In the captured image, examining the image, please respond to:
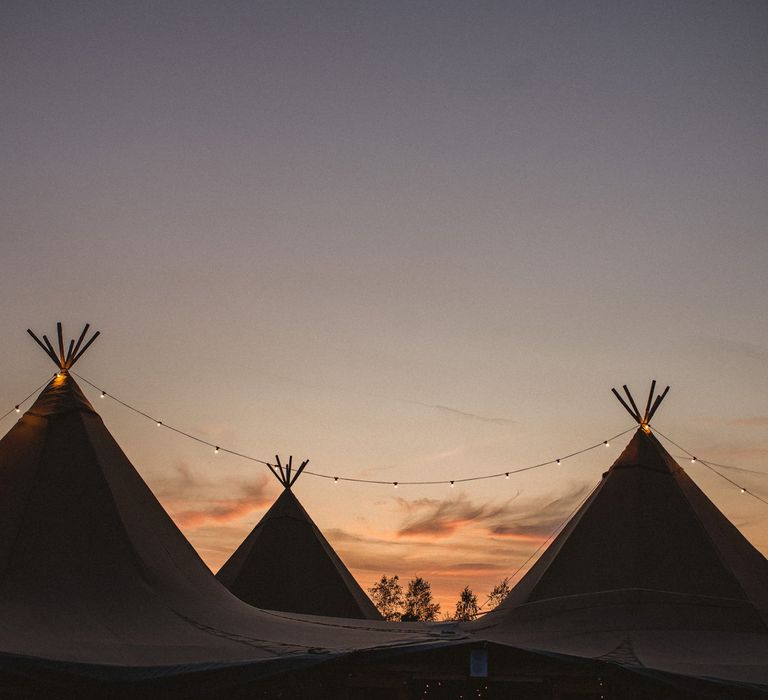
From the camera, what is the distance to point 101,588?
818 centimetres

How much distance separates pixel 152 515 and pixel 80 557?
1.37m

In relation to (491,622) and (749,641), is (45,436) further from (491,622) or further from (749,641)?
(749,641)

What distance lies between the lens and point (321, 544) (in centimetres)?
1623

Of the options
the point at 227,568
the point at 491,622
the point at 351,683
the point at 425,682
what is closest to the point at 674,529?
the point at 491,622

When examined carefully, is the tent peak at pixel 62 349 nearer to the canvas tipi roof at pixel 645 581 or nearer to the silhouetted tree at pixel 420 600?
the canvas tipi roof at pixel 645 581

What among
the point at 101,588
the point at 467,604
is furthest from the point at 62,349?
the point at 467,604

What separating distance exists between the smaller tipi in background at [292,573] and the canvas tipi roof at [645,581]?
559 cm

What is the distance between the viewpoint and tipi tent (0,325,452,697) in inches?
265

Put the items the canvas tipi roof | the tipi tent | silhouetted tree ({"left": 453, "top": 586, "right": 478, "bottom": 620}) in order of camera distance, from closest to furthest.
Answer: the tipi tent, the canvas tipi roof, silhouetted tree ({"left": 453, "top": 586, "right": 478, "bottom": 620})

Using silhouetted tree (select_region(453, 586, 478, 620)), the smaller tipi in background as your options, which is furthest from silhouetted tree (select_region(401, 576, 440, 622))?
the smaller tipi in background

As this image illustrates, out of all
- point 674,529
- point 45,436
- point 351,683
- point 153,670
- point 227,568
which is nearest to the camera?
point 153,670

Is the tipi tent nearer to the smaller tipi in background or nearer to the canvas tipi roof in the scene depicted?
the canvas tipi roof

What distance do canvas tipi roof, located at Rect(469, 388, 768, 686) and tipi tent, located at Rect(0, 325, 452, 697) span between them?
1.56 metres

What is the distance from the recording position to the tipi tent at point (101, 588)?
6727 mm
